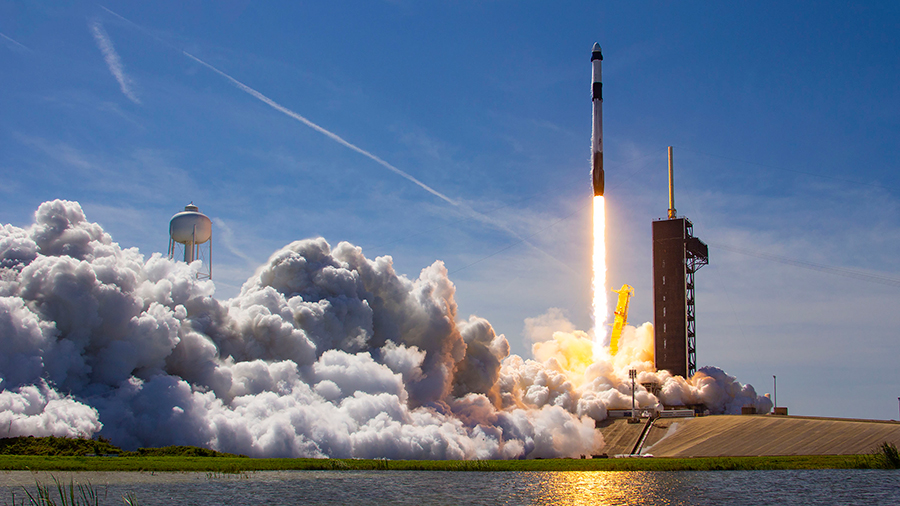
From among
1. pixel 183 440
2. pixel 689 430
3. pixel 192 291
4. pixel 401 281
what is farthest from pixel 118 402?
pixel 689 430

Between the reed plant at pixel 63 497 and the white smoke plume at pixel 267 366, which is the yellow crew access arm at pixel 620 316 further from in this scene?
the reed plant at pixel 63 497

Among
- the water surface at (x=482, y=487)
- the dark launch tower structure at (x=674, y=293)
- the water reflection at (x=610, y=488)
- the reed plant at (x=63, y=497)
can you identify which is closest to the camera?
the reed plant at (x=63, y=497)

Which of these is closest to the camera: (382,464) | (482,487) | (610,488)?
(482,487)

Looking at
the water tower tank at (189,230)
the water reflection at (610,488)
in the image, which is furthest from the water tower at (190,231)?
the water reflection at (610,488)

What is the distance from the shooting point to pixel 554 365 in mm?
131125

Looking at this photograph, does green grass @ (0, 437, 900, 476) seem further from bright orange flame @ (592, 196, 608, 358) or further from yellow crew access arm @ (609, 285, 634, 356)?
yellow crew access arm @ (609, 285, 634, 356)

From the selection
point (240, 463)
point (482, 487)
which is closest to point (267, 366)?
point (240, 463)

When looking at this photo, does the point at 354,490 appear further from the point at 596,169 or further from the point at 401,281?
the point at 596,169

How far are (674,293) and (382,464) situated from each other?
79.4 metres

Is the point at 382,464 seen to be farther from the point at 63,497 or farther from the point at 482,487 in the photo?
the point at 63,497

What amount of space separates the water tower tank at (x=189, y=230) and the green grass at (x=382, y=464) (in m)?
37.1

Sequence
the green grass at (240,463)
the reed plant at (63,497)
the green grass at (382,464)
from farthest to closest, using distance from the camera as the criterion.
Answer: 1. the green grass at (240,463)
2. the green grass at (382,464)
3. the reed plant at (63,497)

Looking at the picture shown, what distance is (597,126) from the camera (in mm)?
106562

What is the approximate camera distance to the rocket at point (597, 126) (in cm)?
10525
